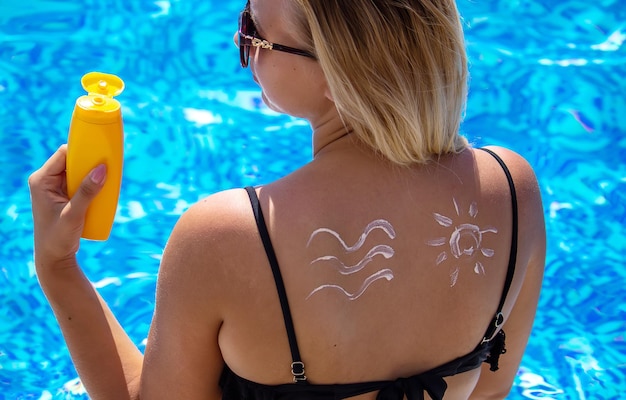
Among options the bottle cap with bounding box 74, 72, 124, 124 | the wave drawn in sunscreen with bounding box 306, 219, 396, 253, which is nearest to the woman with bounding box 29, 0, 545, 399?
the wave drawn in sunscreen with bounding box 306, 219, 396, 253

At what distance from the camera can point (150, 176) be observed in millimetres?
3750

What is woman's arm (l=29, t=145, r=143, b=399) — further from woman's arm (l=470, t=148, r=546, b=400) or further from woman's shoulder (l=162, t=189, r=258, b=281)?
woman's arm (l=470, t=148, r=546, b=400)

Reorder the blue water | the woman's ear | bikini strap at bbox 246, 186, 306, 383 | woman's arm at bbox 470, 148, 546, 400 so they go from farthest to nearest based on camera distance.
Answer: the blue water → woman's arm at bbox 470, 148, 546, 400 → the woman's ear → bikini strap at bbox 246, 186, 306, 383

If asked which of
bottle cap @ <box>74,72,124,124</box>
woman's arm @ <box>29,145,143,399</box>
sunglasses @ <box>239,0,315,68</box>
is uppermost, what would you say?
sunglasses @ <box>239,0,315,68</box>

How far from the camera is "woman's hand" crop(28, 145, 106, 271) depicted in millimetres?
1576

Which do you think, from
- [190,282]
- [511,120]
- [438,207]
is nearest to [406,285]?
[438,207]

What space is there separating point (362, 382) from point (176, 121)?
105 inches

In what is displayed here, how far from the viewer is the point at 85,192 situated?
1574 millimetres

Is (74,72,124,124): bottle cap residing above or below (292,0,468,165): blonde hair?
below

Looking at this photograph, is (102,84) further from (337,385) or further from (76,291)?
(337,385)

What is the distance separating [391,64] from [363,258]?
0.35 m

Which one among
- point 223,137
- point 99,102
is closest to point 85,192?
point 99,102

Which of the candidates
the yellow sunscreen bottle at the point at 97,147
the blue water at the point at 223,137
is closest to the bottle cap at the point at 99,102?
the yellow sunscreen bottle at the point at 97,147

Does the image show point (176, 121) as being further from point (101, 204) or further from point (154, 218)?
point (101, 204)
